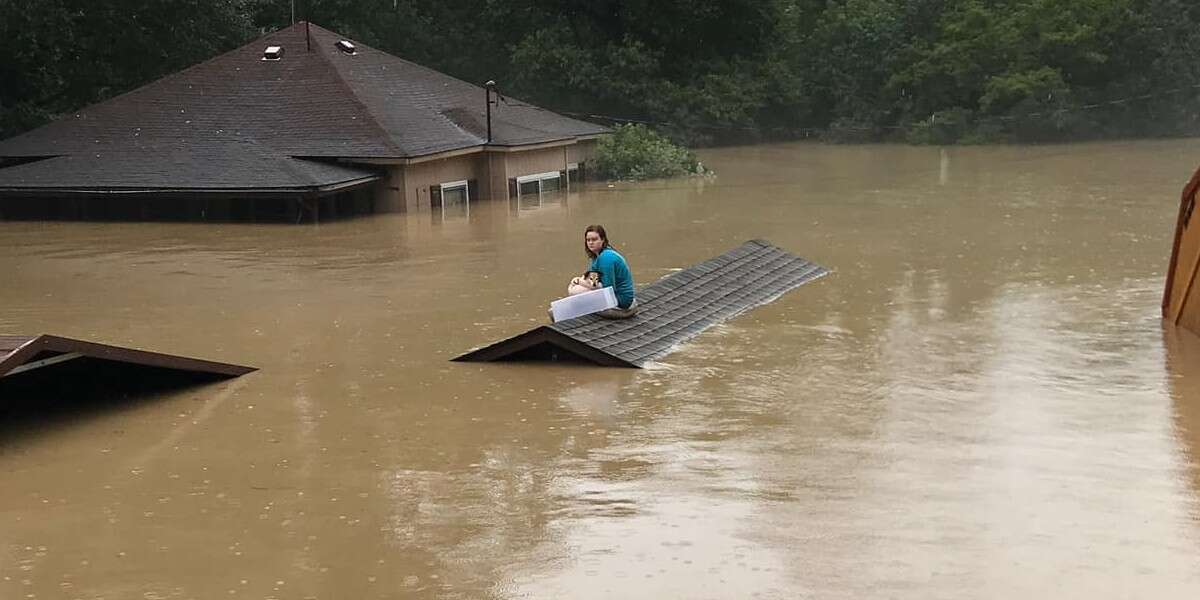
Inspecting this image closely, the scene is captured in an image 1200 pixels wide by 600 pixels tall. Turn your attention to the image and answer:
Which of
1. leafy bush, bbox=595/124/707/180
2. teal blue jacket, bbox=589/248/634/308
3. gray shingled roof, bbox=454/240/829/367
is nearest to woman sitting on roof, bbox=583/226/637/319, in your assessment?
teal blue jacket, bbox=589/248/634/308

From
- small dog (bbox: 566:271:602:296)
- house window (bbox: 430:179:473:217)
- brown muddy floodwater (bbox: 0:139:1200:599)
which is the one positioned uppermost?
house window (bbox: 430:179:473:217)

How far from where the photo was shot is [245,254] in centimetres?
2666

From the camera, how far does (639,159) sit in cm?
4291

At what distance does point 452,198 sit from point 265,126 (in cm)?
433

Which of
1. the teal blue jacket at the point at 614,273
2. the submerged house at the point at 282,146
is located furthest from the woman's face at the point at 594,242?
the submerged house at the point at 282,146

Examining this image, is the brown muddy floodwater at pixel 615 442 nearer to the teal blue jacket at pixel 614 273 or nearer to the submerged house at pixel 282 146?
the teal blue jacket at pixel 614 273

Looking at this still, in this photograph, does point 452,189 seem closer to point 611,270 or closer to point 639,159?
point 639,159

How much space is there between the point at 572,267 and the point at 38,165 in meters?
15.3

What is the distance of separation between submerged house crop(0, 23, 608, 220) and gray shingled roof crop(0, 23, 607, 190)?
0.04m

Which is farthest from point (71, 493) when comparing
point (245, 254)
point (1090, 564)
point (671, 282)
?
point (245, 254)

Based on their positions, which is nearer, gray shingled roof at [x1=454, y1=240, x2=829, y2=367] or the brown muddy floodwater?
the brown muddy floodwater

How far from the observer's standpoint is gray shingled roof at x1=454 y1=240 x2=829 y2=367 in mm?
16016

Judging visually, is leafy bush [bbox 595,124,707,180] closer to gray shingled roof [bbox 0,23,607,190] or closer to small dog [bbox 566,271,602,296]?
gray shingled roof [bbox 0,23,607,190]

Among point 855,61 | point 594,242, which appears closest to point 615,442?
point 594,242
